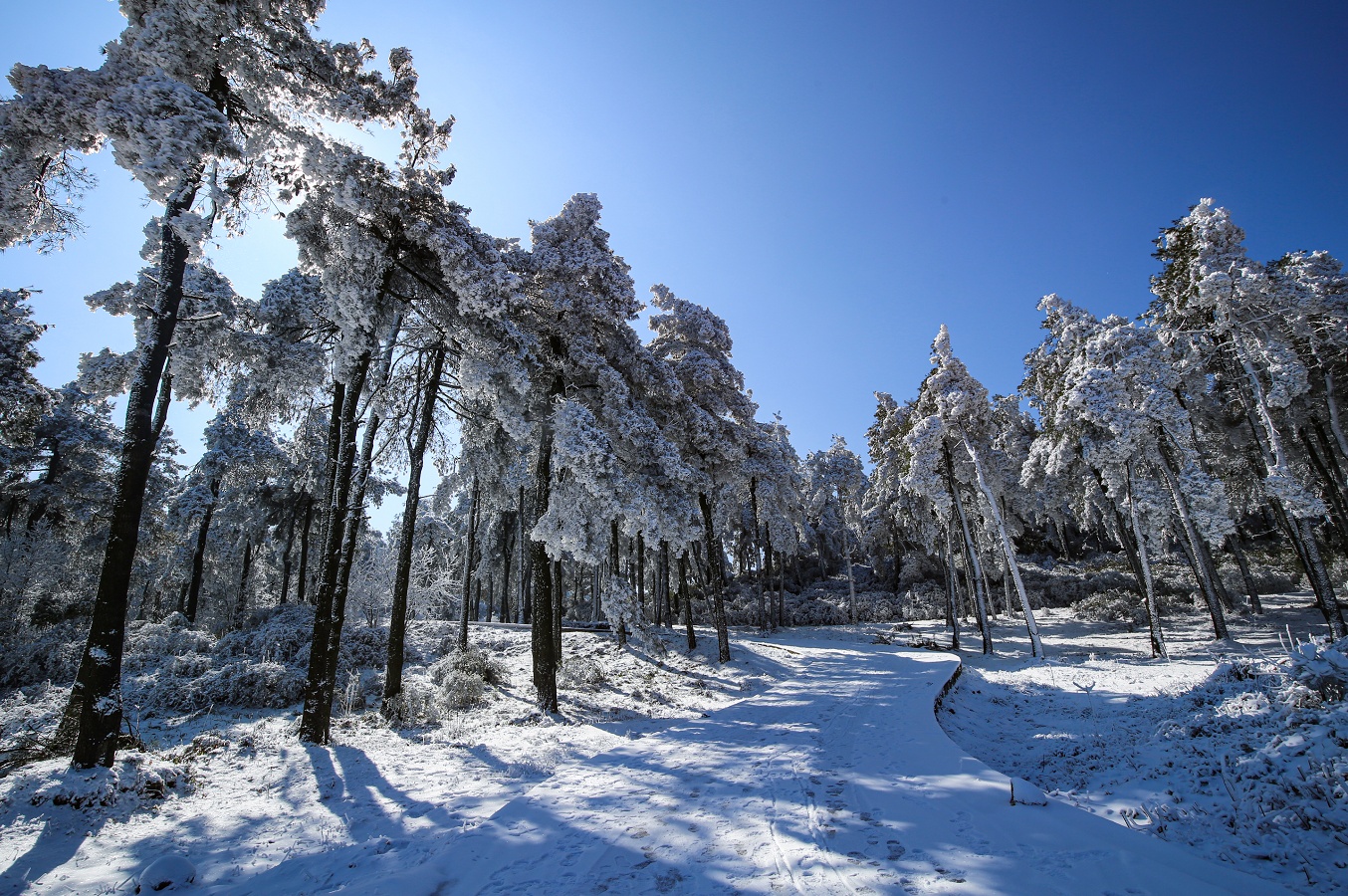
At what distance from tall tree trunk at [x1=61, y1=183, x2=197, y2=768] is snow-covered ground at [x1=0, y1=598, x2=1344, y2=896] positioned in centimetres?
63

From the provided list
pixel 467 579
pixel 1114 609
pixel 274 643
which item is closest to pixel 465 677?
pixel 467 579

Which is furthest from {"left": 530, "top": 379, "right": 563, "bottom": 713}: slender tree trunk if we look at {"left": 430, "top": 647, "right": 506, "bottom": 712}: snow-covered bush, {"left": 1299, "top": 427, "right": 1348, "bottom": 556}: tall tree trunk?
{"left": 1299, "top": 427, "right": 1348, "bottom": 556}: tall tree trunk

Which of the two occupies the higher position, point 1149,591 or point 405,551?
point 405,551

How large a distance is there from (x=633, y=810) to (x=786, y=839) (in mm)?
1594

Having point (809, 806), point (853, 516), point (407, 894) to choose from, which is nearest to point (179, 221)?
point (407, 894)

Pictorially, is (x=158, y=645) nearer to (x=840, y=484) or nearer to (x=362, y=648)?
(x=362, y=648)

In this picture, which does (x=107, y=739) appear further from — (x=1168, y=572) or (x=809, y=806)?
(x=1168, y=572)

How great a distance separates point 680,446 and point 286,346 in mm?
11421

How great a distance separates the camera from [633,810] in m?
5.21

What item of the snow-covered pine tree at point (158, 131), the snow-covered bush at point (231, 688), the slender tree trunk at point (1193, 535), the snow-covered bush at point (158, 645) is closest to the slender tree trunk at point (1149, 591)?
the slender tree trunk at point (1193, 535)

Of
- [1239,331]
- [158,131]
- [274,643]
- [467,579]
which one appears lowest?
[274,643]

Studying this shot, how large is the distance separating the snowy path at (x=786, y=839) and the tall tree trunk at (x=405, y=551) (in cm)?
733

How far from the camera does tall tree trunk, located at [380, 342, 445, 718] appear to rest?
1221cm

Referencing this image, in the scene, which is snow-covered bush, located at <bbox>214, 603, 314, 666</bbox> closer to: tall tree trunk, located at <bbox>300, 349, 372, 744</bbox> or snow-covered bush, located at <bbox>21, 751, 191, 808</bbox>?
tall tree trunk, located at <bbox>300, 349, 372, 744</bbox>
